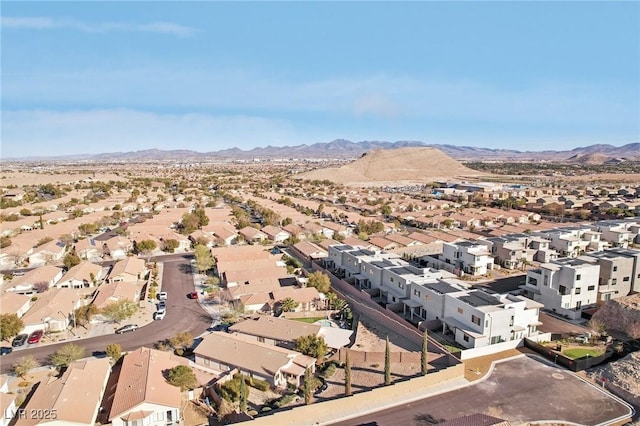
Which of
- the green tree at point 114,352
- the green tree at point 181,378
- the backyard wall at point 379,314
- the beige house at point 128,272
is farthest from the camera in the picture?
the beige house at point 128,272

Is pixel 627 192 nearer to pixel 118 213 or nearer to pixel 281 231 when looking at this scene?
pixel 281 231

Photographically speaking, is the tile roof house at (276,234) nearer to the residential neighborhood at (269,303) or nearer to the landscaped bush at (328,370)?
the residential neighborhood at (269,303)

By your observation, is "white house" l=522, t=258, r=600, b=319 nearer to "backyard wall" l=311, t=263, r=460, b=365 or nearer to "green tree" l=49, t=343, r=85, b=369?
"backyard wall" l=311, t=263, r=460, b=365

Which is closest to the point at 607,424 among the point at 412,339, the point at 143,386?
Result: the point at 412,339

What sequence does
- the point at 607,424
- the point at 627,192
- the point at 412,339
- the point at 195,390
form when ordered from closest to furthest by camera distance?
the point at 607,424
the point at 195,390
the point at 412,339
the point at 627,192

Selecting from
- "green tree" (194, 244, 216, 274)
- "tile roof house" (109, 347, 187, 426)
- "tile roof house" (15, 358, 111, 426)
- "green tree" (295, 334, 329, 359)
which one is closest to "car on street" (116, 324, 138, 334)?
"tile roof house" (15, 358, 111, 426)

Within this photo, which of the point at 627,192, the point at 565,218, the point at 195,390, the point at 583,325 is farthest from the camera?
the point at 627,192

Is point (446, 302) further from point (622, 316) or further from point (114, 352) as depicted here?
point (114, 352)

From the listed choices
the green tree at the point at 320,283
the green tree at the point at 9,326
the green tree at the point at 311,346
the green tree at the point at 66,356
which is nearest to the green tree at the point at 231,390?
the green tree at the point at 311,346
